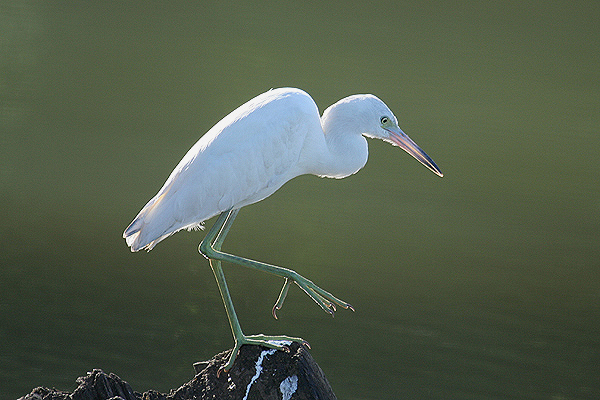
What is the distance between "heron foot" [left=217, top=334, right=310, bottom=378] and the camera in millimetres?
3293

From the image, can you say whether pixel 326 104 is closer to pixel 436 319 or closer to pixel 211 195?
pixel 436 319

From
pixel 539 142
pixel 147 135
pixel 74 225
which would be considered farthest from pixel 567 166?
pixel 74 225

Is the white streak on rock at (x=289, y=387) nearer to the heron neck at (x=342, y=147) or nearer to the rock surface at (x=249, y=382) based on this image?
the rock surface at (x=249, y=382)

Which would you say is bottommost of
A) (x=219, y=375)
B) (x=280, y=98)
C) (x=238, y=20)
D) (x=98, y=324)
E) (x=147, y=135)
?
(x=98, y=324)

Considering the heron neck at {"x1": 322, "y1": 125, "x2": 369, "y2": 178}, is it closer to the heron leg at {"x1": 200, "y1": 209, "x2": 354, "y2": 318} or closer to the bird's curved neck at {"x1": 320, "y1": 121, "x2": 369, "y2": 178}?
the bird's curved neck at {"x1": 320, "y1": 121, "x2": 369, "y2": 178}

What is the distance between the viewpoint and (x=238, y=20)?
1227cm

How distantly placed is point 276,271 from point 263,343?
0.34 metres

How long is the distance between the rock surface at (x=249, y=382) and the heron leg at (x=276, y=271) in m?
0.24

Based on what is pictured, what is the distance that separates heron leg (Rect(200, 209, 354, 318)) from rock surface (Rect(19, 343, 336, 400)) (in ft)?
0.79

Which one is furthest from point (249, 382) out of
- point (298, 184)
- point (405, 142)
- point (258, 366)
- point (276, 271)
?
point (298, 184)

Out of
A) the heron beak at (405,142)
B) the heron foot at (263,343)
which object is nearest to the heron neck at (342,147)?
the heron beak at (405,142)

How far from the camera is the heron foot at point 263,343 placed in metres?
3.29

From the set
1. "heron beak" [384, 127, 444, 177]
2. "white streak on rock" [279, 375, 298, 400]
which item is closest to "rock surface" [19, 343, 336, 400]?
"white streak on rock" [279, 375, 298, 400]

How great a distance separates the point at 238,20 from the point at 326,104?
374 cm
